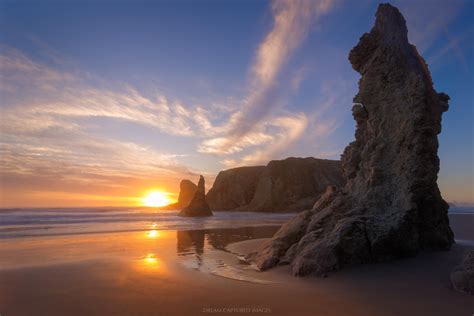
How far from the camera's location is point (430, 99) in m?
8.15

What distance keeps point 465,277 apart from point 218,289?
468cm

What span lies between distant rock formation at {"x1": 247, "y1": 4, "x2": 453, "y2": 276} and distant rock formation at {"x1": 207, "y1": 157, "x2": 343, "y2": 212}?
5309cm

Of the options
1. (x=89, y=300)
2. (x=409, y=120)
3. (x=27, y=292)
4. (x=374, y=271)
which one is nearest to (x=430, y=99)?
(x=409, y=120)

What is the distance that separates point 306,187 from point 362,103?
197 ft

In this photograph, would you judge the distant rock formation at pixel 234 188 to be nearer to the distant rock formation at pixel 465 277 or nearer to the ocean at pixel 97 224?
the ocean at pixel 97 224

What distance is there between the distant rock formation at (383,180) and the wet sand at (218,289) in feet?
1.60

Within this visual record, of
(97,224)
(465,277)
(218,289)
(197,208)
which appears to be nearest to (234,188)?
(197,208)

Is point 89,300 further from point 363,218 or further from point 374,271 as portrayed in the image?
point 363,218

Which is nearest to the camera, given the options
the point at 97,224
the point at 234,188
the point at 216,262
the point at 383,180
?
the point at 383,180

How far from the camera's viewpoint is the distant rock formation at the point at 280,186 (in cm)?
6512

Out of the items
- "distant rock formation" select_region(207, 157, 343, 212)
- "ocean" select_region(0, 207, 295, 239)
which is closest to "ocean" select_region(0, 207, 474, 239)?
"ocean" select_region(0, 207, 295, 239)

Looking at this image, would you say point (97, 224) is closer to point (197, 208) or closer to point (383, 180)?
point (197, 208)

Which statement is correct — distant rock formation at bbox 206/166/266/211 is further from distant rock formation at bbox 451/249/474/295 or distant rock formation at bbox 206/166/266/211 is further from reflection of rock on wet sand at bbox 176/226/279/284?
distant rock formation at bbox 451/249/474/295

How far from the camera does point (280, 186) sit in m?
67.4
